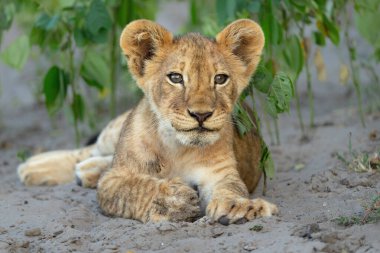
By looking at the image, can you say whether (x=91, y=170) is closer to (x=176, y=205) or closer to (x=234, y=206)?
(x=176, y=205)

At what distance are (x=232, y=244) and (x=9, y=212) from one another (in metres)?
1.54

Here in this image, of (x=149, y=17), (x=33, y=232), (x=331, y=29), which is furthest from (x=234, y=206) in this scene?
(x=149, y=17)

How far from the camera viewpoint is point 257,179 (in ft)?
17.6

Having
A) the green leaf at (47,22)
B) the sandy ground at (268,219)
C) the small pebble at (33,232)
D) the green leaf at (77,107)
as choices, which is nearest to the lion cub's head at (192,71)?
the sandy ground at (268,219)

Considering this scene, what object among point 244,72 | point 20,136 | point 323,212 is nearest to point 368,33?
point 244,72

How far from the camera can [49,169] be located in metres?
6.11

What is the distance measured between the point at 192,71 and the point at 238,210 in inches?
31.2

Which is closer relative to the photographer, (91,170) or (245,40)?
(245,40)

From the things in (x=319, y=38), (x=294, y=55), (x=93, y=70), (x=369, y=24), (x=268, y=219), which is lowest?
(x=268, y=219)

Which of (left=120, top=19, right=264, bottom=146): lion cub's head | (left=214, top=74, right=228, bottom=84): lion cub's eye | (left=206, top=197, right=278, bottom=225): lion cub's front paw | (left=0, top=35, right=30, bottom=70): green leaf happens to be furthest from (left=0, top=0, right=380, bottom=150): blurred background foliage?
A: (left=206, top=197, right=278, bottom=225): lion cub's front paw

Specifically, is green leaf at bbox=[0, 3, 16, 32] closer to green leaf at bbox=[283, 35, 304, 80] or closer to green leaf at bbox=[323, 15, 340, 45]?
green leaf at bbox=[283, 35, 304, 80]

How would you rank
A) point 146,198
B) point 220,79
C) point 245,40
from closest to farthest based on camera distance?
point 146,198 → point 220,79 → point 245,40

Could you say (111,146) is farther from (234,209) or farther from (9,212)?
(234,209)

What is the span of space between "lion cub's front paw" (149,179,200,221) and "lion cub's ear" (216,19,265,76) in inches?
35.0
